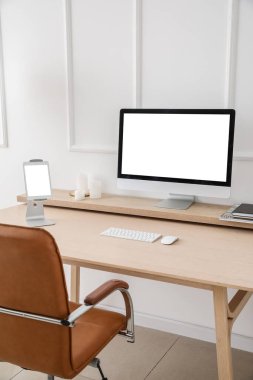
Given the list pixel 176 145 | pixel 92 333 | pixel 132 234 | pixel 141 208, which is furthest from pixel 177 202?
pixel 92 333

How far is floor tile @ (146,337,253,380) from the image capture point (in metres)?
2.36

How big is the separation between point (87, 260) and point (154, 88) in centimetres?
116

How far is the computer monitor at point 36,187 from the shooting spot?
242 centimetres

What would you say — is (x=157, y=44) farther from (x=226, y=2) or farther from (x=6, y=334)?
(x=6, y=334)

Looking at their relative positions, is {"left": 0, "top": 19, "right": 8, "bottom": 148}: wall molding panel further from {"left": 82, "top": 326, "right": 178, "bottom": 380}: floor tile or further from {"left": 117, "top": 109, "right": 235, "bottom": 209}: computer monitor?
{"left": 82, "top": 326, "right": 178, "bottom": 380}: floor tile

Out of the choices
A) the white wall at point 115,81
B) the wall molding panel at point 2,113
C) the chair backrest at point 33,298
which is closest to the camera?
the chair backrest at point 33,298

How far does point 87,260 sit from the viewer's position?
1.86 meters

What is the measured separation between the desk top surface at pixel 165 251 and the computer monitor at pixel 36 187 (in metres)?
0.07

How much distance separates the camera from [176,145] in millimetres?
2383

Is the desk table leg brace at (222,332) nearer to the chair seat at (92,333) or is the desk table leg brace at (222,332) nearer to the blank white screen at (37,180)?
the chair seat at (92,333)

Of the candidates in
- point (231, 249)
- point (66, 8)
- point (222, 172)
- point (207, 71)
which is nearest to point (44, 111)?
point (66, 8)

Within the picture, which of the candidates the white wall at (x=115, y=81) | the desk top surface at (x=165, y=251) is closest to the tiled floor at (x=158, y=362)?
the white wall at (x=115, y=81)

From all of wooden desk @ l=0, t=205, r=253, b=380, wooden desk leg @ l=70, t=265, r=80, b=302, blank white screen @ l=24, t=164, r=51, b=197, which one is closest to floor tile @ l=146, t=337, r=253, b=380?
wooden desk @ l=0, t=205, r=253, b=380

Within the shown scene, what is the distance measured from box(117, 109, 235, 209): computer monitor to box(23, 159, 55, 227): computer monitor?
0.41 m
